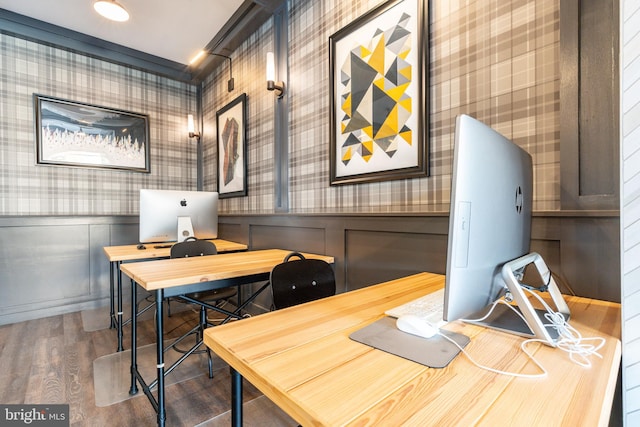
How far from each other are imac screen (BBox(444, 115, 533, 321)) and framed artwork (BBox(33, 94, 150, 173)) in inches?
155

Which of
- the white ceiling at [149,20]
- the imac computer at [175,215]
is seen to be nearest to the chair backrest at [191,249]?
the imac computer at [175,215]

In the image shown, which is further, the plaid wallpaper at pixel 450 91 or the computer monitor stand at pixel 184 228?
the computer monitor stand at pixel 184 228

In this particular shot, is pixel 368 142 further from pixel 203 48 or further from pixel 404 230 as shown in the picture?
pixel 203 48

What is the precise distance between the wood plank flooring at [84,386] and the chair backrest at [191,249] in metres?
0.82

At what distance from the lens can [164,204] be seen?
8.04ft

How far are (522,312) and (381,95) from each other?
144 cm

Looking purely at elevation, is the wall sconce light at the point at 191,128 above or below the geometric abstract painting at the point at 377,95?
above

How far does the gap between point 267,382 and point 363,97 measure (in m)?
1.73

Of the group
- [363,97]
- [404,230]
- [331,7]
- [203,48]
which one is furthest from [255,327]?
[203,48]

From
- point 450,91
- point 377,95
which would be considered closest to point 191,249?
point 377,95

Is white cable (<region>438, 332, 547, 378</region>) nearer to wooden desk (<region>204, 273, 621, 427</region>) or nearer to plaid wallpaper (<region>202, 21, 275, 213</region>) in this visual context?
wooden desk (<region>204, 273, 621, 427</region>)

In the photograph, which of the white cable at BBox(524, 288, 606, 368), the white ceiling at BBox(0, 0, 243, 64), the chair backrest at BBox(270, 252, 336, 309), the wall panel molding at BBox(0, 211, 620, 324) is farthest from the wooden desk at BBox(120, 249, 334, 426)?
the white ceiling at BBox(0, 0, 243, 64)

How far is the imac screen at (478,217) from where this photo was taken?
58 centimetres

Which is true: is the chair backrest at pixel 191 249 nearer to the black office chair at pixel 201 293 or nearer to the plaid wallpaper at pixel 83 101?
the black office chair at pixel 201 293
